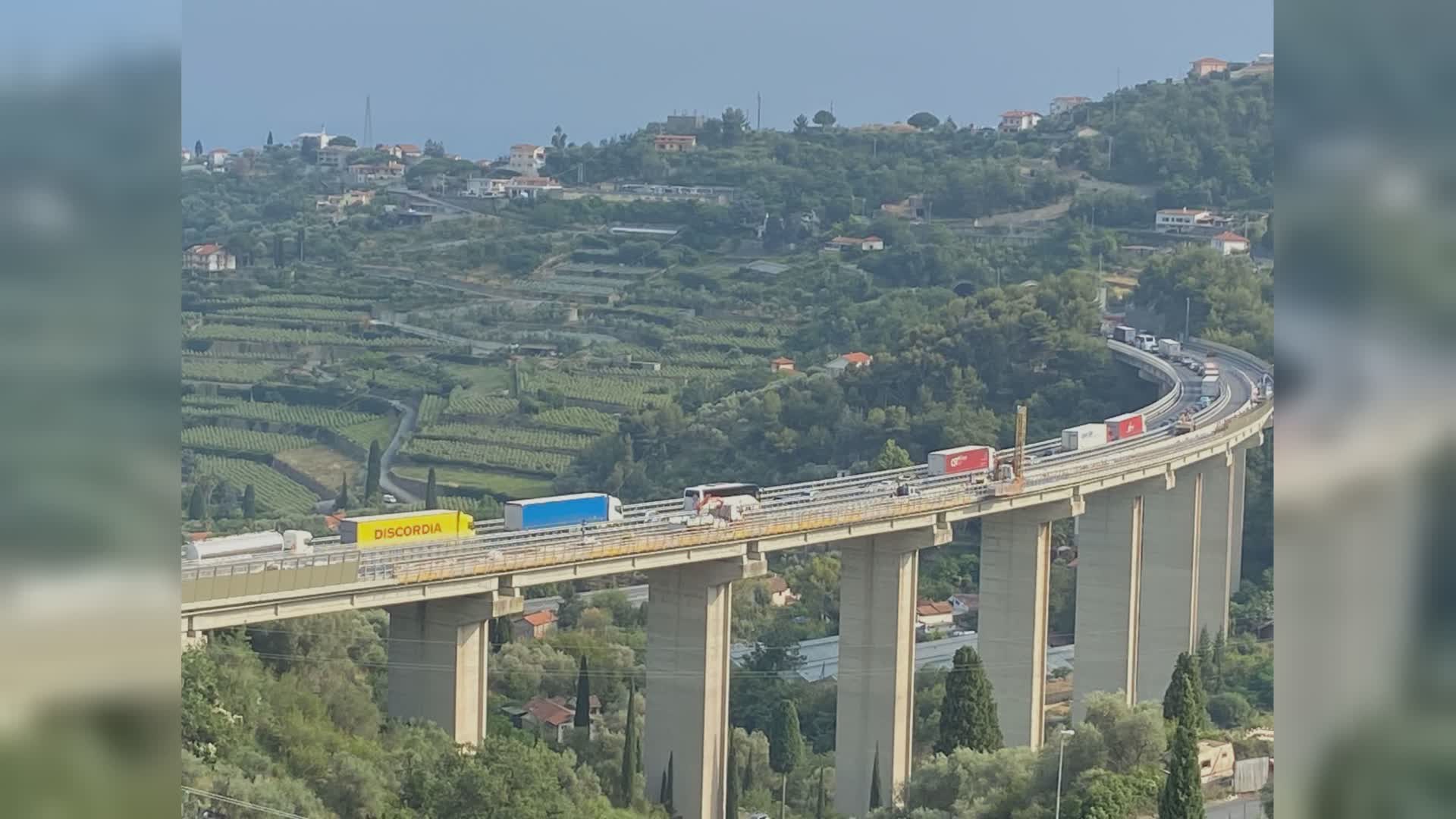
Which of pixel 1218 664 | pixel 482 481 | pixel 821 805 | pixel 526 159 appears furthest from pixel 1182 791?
pixel 526 159

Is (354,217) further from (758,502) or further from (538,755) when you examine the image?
(538,755)

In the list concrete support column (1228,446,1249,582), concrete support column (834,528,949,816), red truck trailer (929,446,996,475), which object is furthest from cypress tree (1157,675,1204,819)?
concrete support column (1228,446,1249,582)

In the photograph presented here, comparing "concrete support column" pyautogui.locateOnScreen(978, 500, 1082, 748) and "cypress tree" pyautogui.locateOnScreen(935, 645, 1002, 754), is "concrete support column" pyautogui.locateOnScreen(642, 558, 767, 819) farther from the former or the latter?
"concrete support column" pyautogui.locateOnScreen(978, 500, 1082, 748)

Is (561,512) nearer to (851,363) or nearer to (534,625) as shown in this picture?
(534,625)
